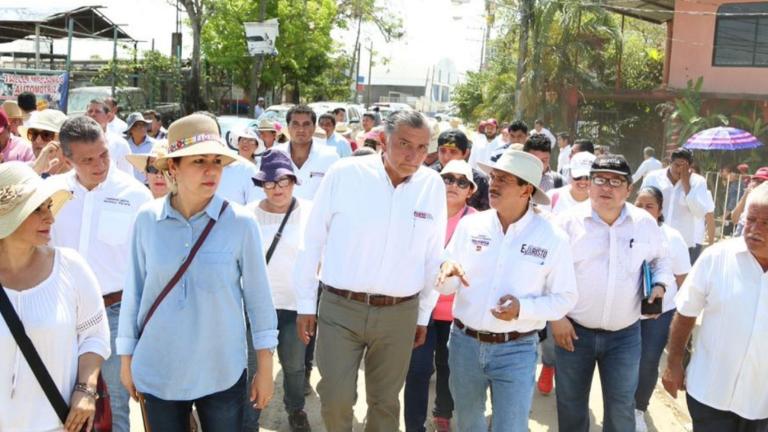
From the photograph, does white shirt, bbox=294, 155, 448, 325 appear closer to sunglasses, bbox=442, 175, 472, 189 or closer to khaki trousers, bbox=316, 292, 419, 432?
khaki trousers, bbox=316, 292, 419, 432

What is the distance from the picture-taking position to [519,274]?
3816 millimetres

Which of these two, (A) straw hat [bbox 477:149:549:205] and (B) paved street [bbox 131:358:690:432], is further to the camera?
(B) paved street [bbox 131:358:690:432]

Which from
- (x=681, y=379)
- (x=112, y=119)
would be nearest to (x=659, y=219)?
(x=681, y=379)

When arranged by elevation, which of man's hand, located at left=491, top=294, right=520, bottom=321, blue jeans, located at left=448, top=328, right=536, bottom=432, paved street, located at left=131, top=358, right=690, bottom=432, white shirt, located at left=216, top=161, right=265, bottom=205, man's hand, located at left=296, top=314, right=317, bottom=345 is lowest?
paved street, located at left=131, top=358, right=690, bottom=432

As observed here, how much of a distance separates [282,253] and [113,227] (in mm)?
1110

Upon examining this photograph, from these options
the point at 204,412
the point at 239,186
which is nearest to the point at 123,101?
the point at 239,186

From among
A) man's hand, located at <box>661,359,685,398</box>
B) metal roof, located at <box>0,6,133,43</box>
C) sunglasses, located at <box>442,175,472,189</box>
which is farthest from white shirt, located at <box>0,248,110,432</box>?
metal roof, located at <box>0,6,133,43</box>

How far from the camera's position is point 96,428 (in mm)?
2908

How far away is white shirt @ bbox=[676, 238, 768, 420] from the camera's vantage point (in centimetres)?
338

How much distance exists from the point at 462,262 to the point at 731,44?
59.6 feet

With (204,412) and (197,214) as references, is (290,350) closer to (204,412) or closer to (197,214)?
(204,412)

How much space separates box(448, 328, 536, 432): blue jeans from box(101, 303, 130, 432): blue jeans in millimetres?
1852

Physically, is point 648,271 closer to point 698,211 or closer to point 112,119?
point 698,211

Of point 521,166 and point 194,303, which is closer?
point 194,303
